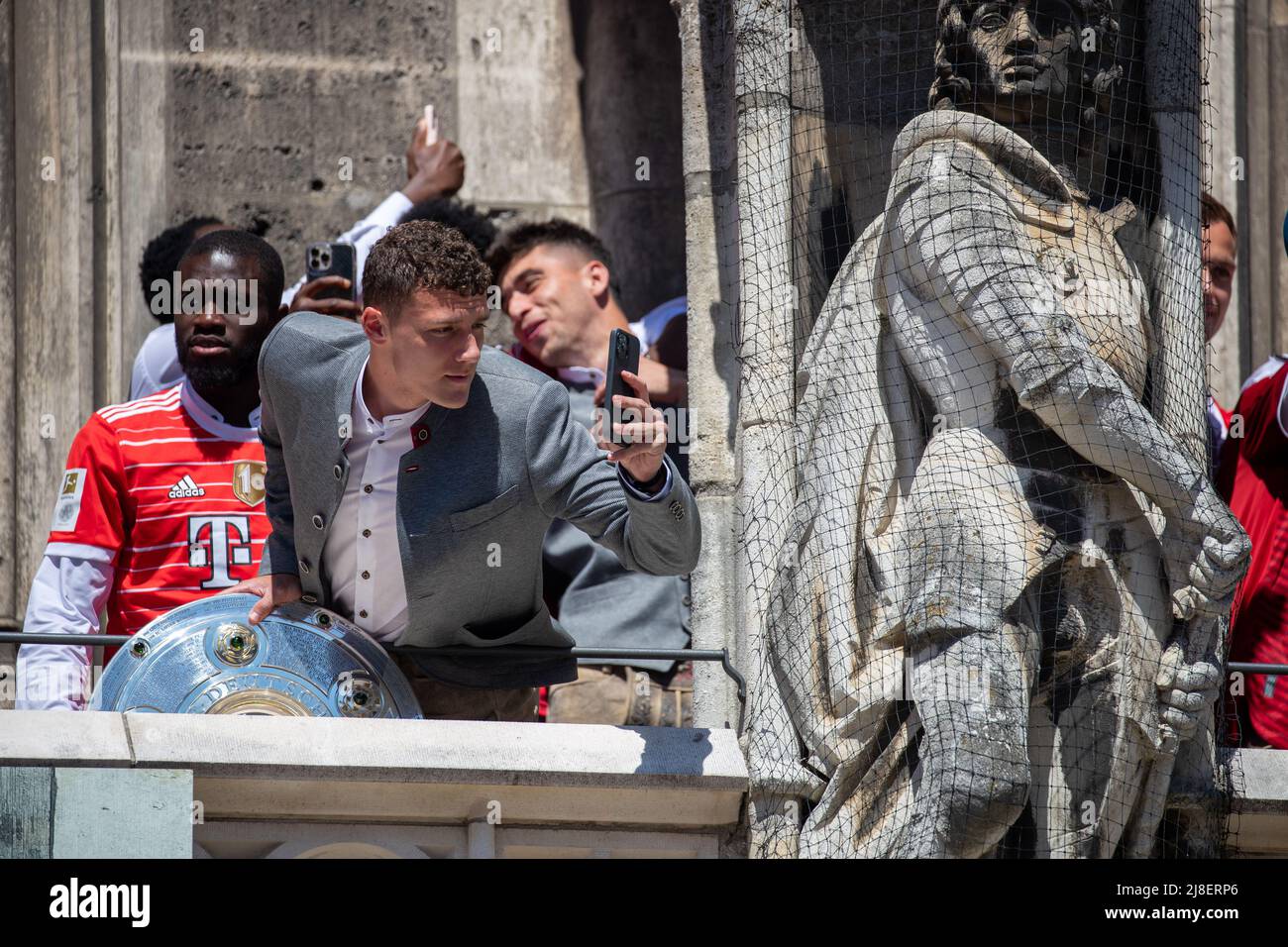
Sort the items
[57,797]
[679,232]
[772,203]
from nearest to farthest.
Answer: [57,797]
[772,203]
[679,232]

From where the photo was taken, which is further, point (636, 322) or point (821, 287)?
point (636, 322)

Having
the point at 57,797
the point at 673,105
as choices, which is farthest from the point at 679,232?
the point at 57,797

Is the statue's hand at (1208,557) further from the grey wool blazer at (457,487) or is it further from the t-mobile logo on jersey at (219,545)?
the t-mobile logo on jersey at (219,545)

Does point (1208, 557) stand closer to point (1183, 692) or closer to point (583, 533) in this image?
point (1183, 692)

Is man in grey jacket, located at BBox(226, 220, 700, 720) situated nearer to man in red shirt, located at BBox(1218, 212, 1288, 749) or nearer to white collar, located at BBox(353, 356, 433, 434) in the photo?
white collar, located at BBox(353, 356, 433, 434)

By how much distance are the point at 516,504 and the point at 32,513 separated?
2.87 metres

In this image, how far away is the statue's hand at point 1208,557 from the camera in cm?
614

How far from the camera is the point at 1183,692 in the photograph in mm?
6168

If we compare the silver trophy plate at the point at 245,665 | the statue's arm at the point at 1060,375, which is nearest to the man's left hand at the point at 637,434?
the silver trophy plate at the point at 245,665

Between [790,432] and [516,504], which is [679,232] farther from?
[516,504]

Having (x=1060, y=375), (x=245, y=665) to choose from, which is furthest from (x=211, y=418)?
(x=1060, y=375)

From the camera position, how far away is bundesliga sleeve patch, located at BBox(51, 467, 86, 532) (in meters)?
6.36

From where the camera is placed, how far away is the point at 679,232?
350 inches
